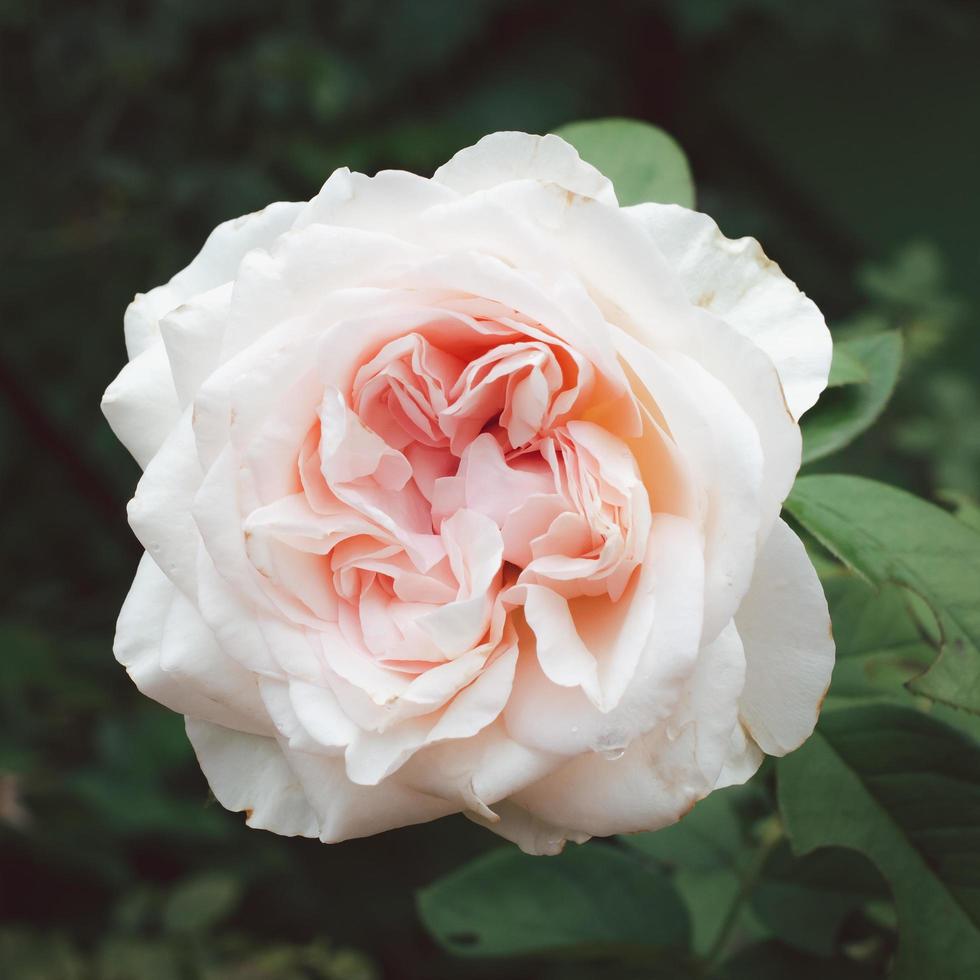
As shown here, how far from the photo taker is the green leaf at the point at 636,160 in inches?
30.2

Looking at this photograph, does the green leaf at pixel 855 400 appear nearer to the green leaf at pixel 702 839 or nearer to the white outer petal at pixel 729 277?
the white outer petal at pixel 729 277

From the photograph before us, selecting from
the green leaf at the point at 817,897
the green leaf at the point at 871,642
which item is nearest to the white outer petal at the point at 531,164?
the green leaf at the point at 871,642

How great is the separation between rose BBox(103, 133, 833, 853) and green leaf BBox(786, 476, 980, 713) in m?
0.11

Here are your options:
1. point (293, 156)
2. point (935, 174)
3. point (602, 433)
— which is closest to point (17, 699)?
A: point (293, 156)

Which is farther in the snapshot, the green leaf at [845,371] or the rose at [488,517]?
the green leaf at [845,371]

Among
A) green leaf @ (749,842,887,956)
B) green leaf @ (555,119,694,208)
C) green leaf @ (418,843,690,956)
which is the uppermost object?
green leaf @ (555,119,694,208)

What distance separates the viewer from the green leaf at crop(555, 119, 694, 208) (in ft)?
2.52

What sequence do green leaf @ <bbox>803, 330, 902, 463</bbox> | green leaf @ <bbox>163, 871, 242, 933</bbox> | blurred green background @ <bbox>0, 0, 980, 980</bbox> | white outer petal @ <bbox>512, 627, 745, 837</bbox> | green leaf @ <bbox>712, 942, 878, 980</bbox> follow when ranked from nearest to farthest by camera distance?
white outer petal @ <bbox>512, 627, 745, 837</bbox>, green leaf @ <bbox>803, 330, 902, 463</bbox>, green leaf @ <bbox>712, 942, 878, 980</bbox>, green leaf @ <bbox>163, 871, 242, 933</bbox>, blurred green background @ <bbox>0, 0, 980, 980</bbox>

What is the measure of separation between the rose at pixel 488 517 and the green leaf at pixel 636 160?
0.18 m

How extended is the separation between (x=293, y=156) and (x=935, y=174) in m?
1.52

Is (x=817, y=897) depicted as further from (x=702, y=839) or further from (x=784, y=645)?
(x=784, y=645)

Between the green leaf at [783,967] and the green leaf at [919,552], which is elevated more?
the green leaf at [919,552]

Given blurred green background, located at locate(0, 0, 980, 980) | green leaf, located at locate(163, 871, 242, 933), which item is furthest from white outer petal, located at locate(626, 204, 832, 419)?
green leaf, located at locate(163, 871, 242, 933)

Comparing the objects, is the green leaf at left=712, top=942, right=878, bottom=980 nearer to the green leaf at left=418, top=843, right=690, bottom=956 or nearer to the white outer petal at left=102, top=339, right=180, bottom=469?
the green leaf at left=418, top=843, right=690, bottom=956
